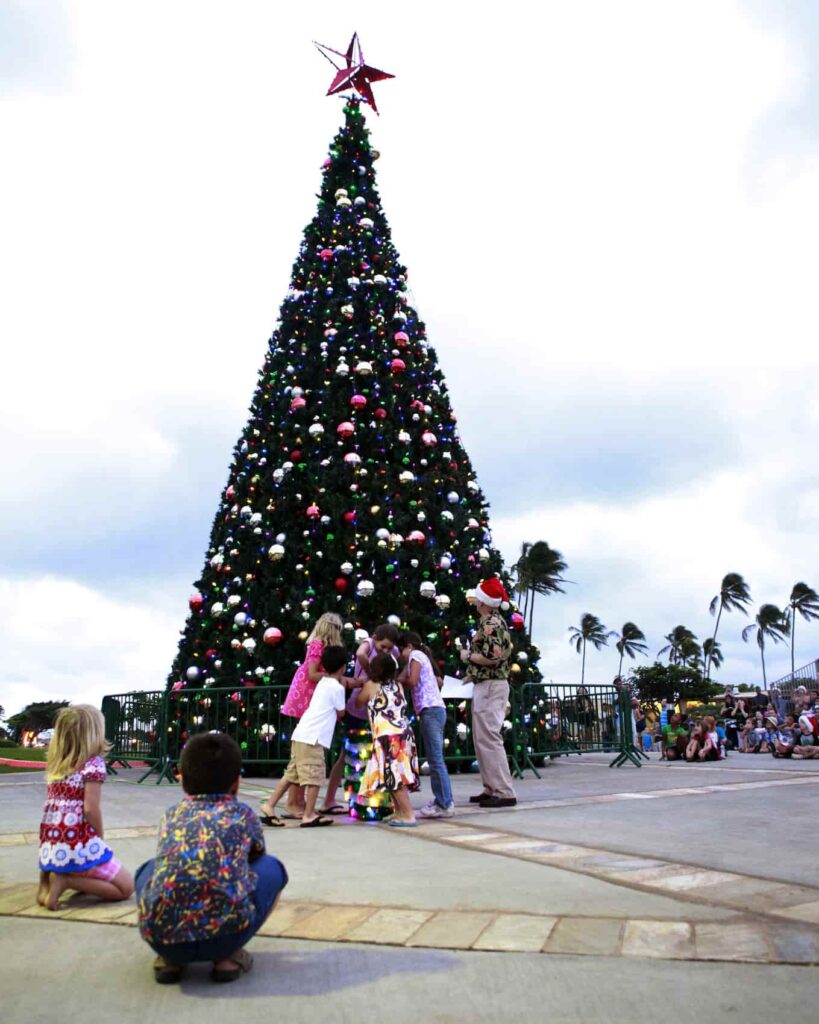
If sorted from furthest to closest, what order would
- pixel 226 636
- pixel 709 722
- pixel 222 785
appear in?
pixel 709 722 < pixel 226 636 < pixel 222 785

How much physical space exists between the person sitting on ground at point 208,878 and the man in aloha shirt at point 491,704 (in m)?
4.40

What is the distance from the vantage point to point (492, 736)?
7.16 meters

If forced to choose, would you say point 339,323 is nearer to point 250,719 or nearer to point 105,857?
point 250,719

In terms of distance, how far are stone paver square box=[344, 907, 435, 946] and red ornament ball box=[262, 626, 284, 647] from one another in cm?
698

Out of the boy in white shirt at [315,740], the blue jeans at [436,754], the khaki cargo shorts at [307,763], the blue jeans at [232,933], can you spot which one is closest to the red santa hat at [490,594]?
the blue jeans at [436,754]

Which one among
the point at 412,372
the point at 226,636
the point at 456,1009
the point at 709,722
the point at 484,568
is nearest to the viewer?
the point at 456,1009

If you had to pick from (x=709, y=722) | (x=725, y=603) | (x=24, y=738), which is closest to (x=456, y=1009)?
(x=709, y=722)

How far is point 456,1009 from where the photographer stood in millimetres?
2328

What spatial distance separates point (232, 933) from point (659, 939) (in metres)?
1.49

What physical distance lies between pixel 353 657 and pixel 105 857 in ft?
19.7

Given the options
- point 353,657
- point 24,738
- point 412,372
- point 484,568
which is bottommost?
point 24,738

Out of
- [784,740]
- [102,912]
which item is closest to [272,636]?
[102,912]

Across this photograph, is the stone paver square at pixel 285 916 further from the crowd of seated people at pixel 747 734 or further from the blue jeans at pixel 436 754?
the crowd of seated people at pixel 747 734

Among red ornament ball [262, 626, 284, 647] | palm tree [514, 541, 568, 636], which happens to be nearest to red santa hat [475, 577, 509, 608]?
red ornament ball [262, 626, 284, 647]
